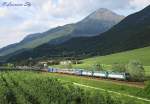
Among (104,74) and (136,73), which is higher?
(104,74)

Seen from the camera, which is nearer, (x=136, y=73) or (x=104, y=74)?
(x=136, y=73)

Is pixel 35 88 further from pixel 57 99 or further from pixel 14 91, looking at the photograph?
pixel 57 99

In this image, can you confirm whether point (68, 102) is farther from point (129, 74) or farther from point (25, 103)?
point (129, 74)

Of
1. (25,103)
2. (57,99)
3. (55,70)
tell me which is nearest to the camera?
(57,99)

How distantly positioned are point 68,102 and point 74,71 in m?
110

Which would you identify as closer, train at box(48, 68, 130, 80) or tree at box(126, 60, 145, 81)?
tree at box(126, 60, 145, 81)

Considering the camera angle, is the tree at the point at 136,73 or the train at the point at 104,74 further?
the train at the point at 104,74

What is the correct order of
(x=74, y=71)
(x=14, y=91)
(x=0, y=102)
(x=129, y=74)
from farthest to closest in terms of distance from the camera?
1. (x=74, y=71)
2. (x=129, y=74)
3. (x=14, y=91)
4. (x=0, y=102)

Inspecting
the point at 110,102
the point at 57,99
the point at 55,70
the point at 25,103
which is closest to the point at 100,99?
the point at 110,102

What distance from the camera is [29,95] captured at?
222 feet

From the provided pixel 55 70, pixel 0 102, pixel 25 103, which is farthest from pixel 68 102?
pixel 55 70

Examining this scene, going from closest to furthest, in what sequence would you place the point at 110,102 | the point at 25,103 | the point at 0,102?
1. the point at 110,102
2. the point at 25,103
3. the point at 0,102

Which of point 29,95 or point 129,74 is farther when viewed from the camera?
point 129,74

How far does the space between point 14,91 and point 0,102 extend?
43.5ft
